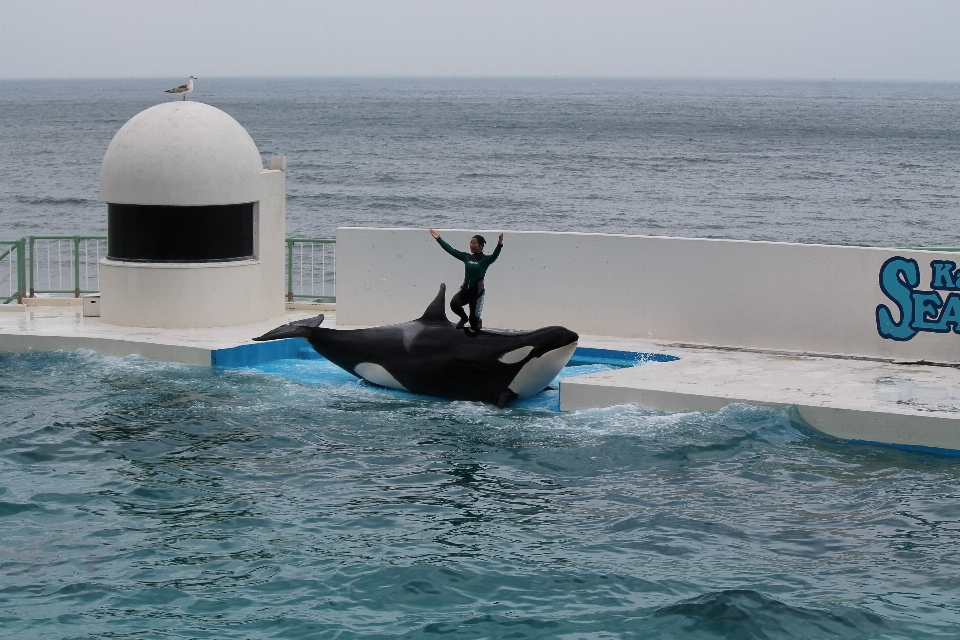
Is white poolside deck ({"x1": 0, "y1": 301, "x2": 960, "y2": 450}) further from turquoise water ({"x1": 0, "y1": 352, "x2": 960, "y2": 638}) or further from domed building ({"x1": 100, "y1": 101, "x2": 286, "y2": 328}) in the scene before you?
domed building ({"x1": 100, "y1": 101, "x2": 286, "y2": 328})

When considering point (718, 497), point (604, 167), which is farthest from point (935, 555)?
point (604, 167)

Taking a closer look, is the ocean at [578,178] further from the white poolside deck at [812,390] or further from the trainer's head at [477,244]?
the trainer's head at [477,244]

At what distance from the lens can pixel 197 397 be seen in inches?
557

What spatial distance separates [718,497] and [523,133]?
106 meters

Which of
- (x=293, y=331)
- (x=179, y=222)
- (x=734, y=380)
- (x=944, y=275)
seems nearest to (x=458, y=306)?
(x=293, y=331)

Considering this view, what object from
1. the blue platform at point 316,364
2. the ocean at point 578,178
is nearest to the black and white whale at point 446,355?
the blue platform at point 316,364

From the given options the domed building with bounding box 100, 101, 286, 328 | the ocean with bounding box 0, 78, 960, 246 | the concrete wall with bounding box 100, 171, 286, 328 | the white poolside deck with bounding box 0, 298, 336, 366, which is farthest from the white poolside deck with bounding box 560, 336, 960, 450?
the ocean with bounding box 0, 78, 960, 246

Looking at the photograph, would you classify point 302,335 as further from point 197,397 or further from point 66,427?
point 66,427

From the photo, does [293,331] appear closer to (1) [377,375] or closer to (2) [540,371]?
(1) [377,375]

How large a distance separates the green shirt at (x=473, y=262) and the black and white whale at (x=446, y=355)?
346 mm

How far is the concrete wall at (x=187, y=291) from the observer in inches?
661

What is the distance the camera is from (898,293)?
14.9 metres

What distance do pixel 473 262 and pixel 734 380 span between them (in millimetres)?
3302

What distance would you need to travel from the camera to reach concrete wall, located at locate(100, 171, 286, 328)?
16781 mm
